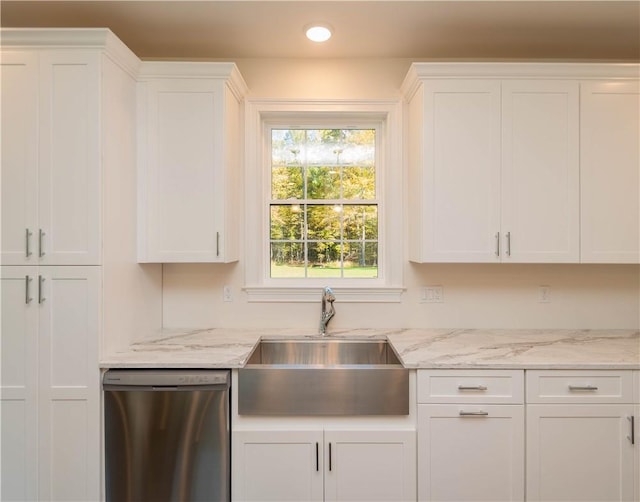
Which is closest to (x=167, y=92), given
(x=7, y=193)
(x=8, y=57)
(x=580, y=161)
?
(x=8, y=57)

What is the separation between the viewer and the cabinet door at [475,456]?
1.84 metres

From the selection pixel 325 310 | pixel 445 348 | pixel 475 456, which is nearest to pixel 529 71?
pixel 445 348

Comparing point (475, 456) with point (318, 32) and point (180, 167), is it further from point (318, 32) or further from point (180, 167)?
point (318, 32)

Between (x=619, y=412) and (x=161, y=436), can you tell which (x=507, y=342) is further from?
(x=161, y=436)

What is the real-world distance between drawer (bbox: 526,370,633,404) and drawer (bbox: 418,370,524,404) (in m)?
0.07

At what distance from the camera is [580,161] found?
221 cm

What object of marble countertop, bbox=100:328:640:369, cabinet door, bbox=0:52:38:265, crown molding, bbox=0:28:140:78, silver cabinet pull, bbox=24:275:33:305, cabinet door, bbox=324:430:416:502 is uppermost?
crown molding, bbox=0:28:140:78

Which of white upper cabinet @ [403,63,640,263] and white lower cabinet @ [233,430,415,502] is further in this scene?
white upper cabinet @ [403,63,640,263]

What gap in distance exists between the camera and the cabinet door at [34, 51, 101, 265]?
1853mm

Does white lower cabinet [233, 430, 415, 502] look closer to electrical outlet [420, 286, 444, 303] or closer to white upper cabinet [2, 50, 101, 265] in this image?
electrical outlet [420, 286, 444, 303]

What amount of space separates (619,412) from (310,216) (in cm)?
199

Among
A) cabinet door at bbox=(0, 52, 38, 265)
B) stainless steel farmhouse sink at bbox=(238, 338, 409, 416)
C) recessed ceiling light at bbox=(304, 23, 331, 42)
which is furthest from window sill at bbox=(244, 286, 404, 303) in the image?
recessed ceiling light at bbox=(304, 23, 331, 42)

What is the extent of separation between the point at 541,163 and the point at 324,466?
1976 mm

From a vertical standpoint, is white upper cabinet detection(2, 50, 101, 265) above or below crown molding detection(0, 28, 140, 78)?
below
